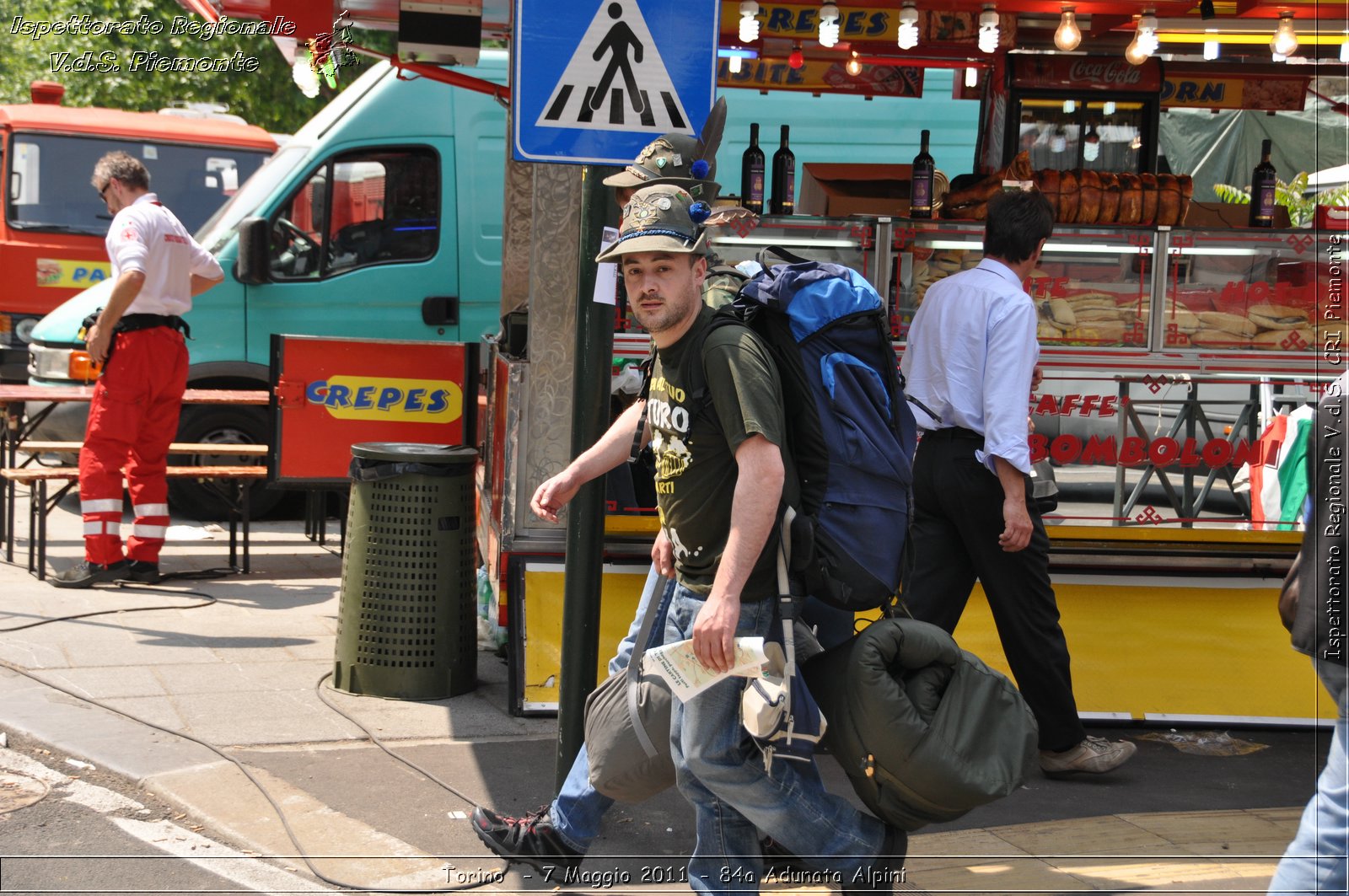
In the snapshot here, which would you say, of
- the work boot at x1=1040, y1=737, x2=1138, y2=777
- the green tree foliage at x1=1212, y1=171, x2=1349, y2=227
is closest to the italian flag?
the work boot at x1=1040, y1=737, x2=1138, y2=777

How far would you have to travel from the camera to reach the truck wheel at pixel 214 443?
31.4ft

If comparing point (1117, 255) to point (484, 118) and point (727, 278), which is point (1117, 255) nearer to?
point (727, 278)

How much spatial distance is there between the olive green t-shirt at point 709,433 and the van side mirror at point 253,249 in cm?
690

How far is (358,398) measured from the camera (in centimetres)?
702

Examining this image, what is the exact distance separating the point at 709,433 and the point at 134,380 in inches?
202

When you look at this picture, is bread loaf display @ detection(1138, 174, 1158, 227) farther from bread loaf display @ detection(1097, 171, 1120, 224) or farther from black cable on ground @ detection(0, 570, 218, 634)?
black cable on ground @ detection(0, 570, 218, 634)

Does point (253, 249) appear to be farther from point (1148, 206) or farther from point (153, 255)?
point (1148, 206)

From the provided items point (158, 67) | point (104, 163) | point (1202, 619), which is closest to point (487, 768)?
point (1202, 619)

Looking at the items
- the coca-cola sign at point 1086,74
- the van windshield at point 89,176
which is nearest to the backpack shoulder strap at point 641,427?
the coca-cola sign at point 1086,74

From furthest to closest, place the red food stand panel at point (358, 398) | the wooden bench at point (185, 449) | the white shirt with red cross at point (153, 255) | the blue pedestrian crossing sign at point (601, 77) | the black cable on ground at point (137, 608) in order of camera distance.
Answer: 1. the wooden bench at point (185, 449)
2. the white shirt with red cross at point (153, 255)
3. the red food stand panel at point (358, 398)
4. the black cable on ground at point (137, 608)
5. the blue pedestrian crossing sign at point (601, 77)

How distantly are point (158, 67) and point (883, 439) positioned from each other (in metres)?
14.3

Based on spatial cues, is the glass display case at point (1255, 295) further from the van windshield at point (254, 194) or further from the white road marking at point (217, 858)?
the van windshield at point (254, 194)

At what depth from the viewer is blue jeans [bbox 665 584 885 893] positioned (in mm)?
3303

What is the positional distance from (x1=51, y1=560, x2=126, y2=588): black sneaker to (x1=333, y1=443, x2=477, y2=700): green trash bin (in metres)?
2.54
